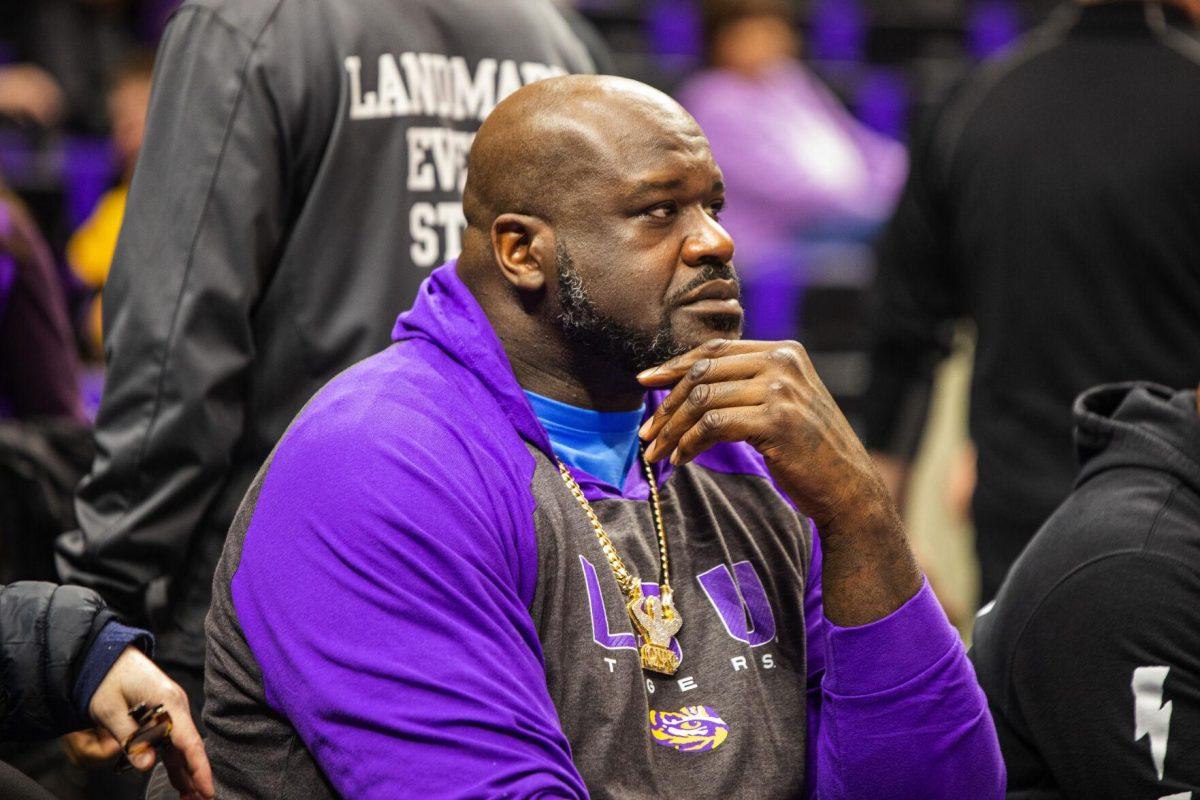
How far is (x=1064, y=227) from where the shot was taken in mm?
3293

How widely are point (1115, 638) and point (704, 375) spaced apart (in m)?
0.61

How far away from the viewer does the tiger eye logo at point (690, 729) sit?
1.83 metres

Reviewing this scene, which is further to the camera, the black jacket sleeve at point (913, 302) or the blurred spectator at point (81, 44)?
the blurred spectator at point (81, 44)

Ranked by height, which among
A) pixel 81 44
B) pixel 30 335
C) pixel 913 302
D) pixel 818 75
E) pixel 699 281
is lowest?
pixel 818 75

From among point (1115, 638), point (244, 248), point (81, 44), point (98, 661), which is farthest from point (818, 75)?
point (98, 661)

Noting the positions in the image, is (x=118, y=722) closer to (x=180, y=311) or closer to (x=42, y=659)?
(x=42, y=659)

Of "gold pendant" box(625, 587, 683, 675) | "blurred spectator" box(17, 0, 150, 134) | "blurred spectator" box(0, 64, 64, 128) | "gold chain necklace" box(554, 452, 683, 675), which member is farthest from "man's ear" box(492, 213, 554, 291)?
"blurred spectator" box(17, 0, 150, 134)

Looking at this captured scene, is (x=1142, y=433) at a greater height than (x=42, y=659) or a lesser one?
greater

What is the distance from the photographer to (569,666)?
1.78 m

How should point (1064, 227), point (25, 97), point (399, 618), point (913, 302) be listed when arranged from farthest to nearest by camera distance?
point (25, 97) < point (913, 302) < point (1064, 227) < point (399, 618)

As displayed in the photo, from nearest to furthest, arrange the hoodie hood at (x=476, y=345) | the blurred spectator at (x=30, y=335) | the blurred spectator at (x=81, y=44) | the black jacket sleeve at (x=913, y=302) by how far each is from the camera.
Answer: the hoodie hood at (x=476, y=345) < the blurred spectator at (x=30, y=335) < the black jacket sleeve at (x=913, y=302) < the blurred spectator at (x=81, y=44)

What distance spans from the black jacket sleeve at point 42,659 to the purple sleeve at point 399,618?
283 mm

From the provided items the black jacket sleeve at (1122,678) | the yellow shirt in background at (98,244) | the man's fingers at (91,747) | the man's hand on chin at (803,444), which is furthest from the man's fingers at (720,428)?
the yellow shirt in background at (98,244)

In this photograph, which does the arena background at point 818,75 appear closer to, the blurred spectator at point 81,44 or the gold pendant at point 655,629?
the blurred spectator at point 81,44
